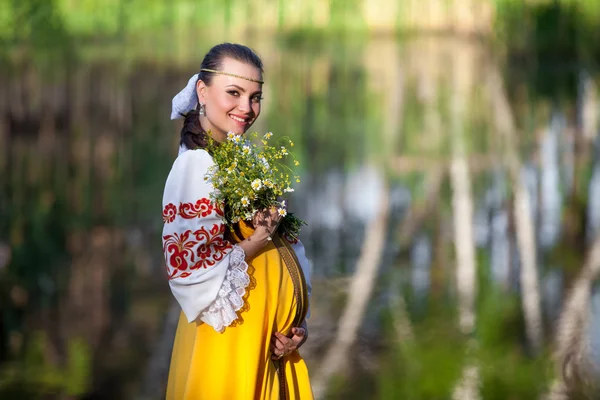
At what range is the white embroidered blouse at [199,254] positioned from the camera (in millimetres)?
2186

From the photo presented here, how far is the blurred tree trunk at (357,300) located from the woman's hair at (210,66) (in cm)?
204

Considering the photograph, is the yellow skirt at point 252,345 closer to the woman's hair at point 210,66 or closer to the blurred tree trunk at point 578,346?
the woman's hair at point 210,66

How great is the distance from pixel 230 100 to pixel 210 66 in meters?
0.09

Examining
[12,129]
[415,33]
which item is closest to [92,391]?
[12,129]

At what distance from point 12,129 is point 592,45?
1027 centimetres

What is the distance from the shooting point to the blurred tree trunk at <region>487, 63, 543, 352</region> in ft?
16.9

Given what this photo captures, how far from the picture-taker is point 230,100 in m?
2.30

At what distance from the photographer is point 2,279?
19.1 feet

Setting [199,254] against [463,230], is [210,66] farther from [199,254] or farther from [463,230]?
[463,230]

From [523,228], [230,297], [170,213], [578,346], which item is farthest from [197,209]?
[523,228]

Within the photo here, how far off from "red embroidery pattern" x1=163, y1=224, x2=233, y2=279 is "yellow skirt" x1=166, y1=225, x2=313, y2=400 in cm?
12

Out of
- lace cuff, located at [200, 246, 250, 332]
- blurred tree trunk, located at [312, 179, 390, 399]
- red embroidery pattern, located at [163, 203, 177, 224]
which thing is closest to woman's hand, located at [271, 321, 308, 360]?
lace cuff, located at [200, 246, 250, 332]

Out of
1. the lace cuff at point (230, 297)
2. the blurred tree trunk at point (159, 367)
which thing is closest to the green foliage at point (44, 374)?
the blurred tree trunk at point (159, 367)

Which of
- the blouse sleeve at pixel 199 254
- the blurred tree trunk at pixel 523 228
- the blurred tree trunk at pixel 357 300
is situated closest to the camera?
the blouse sleeve at pixel 199 254
